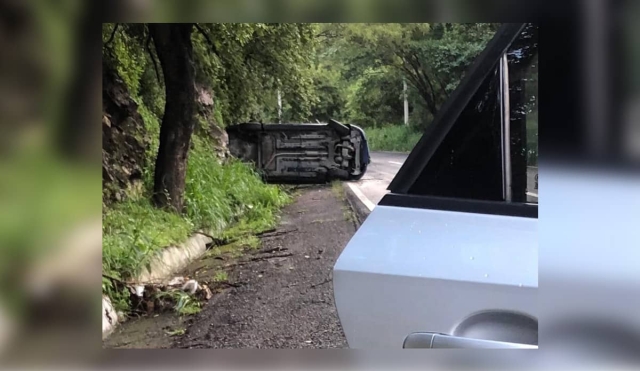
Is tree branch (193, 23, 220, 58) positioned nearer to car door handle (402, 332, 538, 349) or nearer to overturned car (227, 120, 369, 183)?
overturned car (227, 120, 369, 183)

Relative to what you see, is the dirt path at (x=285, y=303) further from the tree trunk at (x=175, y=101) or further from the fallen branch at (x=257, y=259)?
the tree trunk at (x=175, y=101)

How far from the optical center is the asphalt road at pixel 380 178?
2441 mm

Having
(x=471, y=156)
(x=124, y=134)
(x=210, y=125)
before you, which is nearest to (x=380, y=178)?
(x=471, y=156)

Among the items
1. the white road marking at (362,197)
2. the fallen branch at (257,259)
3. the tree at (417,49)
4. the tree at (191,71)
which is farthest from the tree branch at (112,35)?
the white road marking at (362,197)

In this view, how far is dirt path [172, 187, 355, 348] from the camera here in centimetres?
266

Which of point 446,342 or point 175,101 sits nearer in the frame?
point 446,342

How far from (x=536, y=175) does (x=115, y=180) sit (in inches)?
79.4

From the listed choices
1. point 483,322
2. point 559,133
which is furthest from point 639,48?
point 483,322

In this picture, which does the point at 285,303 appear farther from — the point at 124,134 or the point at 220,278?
the point at 124,134

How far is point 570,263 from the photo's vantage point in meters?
2.70

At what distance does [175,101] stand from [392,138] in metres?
1.10

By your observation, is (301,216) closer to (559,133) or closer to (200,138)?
(200,138)

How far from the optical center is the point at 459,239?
82.8 inches

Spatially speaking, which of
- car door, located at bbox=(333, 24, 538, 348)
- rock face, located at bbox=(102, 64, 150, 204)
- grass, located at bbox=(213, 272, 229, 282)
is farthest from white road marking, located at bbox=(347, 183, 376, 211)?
rock face, located at bbox=(102, 64, 150, 204)
